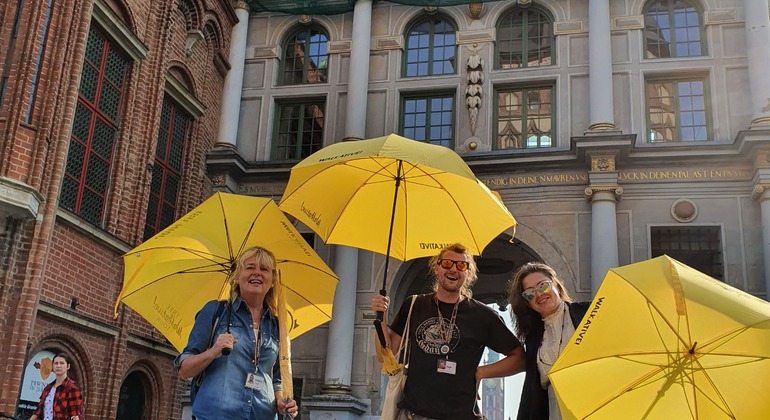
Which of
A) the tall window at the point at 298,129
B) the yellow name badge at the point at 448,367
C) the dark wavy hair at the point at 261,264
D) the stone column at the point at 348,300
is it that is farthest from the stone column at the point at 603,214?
the dark wavy hair at the point at 261,264

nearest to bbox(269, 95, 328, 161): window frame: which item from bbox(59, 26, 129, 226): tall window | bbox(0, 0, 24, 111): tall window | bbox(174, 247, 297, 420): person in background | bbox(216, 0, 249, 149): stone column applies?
bbox(216, 0, 249, 149): stone column

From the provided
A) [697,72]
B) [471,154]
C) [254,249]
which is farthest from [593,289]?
[254,249]

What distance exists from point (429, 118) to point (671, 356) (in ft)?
Answer: 50.4

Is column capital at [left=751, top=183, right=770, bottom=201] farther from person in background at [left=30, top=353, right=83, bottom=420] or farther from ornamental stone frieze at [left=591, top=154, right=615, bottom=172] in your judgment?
person in background at [left=30, top=353, right=83, bottom=420]

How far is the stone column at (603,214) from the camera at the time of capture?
16438 mm

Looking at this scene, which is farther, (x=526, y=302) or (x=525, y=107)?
(x=525, y=107)

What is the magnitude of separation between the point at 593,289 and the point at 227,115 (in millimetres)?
10029

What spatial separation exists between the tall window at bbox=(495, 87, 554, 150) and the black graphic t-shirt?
13259 mm

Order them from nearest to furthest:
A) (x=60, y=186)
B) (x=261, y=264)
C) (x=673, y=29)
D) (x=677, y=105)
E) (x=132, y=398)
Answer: (x=261, y=264), (x=60, y=186), (x=132, y=398), (x=677, y=105), (x=673, y=29)

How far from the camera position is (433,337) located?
5.36 metres

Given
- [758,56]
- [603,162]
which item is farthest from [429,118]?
[758,56]

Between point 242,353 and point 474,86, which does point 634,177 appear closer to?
point 474,86

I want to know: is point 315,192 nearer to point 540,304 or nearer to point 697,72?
point 540,304

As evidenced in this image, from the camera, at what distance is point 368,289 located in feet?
59.5
